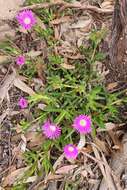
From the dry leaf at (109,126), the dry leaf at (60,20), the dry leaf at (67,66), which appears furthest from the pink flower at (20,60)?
the dry leaf at (109,126)

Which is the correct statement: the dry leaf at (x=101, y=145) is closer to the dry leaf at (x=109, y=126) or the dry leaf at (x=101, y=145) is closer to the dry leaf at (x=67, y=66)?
the dry leaf at (x=109, y=126)

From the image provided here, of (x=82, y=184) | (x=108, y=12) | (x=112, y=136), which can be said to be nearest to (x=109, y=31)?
(x=108, y=12)

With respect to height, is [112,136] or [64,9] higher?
[64,9]

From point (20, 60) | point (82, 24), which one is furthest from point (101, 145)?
point (82, 24)

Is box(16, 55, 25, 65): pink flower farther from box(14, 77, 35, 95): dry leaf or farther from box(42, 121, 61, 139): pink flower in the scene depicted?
box(42, 121, 61, 139): pink flower

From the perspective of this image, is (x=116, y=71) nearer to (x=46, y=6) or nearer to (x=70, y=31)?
(x=70, y=31)

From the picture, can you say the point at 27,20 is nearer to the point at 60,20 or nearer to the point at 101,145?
the point at 60,20
